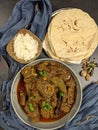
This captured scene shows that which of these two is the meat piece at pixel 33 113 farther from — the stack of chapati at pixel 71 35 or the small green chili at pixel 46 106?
the stack of chapati at pixel 71 35

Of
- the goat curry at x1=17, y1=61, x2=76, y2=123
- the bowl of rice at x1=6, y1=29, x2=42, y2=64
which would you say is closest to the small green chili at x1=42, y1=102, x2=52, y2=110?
the goat curry at x1=17, y1=61, x2=76, y2=123

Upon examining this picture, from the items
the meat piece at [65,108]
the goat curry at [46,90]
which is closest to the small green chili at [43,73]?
the goat curry at [46,90]

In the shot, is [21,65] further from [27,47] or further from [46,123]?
[46,123]

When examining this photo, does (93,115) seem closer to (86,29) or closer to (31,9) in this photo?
(86,29)

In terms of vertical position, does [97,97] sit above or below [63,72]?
below

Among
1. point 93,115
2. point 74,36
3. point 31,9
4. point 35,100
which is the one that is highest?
point 31,9

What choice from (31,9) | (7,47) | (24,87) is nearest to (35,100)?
(24,87)
